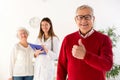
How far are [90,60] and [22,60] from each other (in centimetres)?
201

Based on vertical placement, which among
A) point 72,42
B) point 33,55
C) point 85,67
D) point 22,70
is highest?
point 72,42

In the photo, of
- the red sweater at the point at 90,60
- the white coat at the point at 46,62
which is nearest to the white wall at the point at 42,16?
the white coat at the point at 46,62

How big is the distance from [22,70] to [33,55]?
0.88ft

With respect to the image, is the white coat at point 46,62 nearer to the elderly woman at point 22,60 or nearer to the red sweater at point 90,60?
the elderly woman at point 22,60

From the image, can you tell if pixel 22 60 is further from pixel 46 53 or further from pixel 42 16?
pixel 42 16

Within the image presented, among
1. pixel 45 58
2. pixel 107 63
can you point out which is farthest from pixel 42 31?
pixel 107 63

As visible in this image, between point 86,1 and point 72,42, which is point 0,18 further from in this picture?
point 72,42

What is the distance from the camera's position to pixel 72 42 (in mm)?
1795

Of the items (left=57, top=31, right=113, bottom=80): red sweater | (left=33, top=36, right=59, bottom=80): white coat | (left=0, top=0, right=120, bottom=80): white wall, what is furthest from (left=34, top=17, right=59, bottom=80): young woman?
(left=0, top=0, right=120, bottom=80): white wall

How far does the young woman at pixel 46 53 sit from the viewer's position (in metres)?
3.15

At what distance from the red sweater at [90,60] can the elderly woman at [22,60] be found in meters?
1.60

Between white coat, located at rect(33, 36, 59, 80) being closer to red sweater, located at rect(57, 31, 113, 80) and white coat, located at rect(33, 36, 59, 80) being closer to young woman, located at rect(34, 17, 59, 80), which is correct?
young woman, located at rect(34, 17, 59, 80)

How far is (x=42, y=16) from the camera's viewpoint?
4629 mm

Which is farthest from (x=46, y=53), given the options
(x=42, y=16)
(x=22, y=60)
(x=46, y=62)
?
(x=42, y=16)
